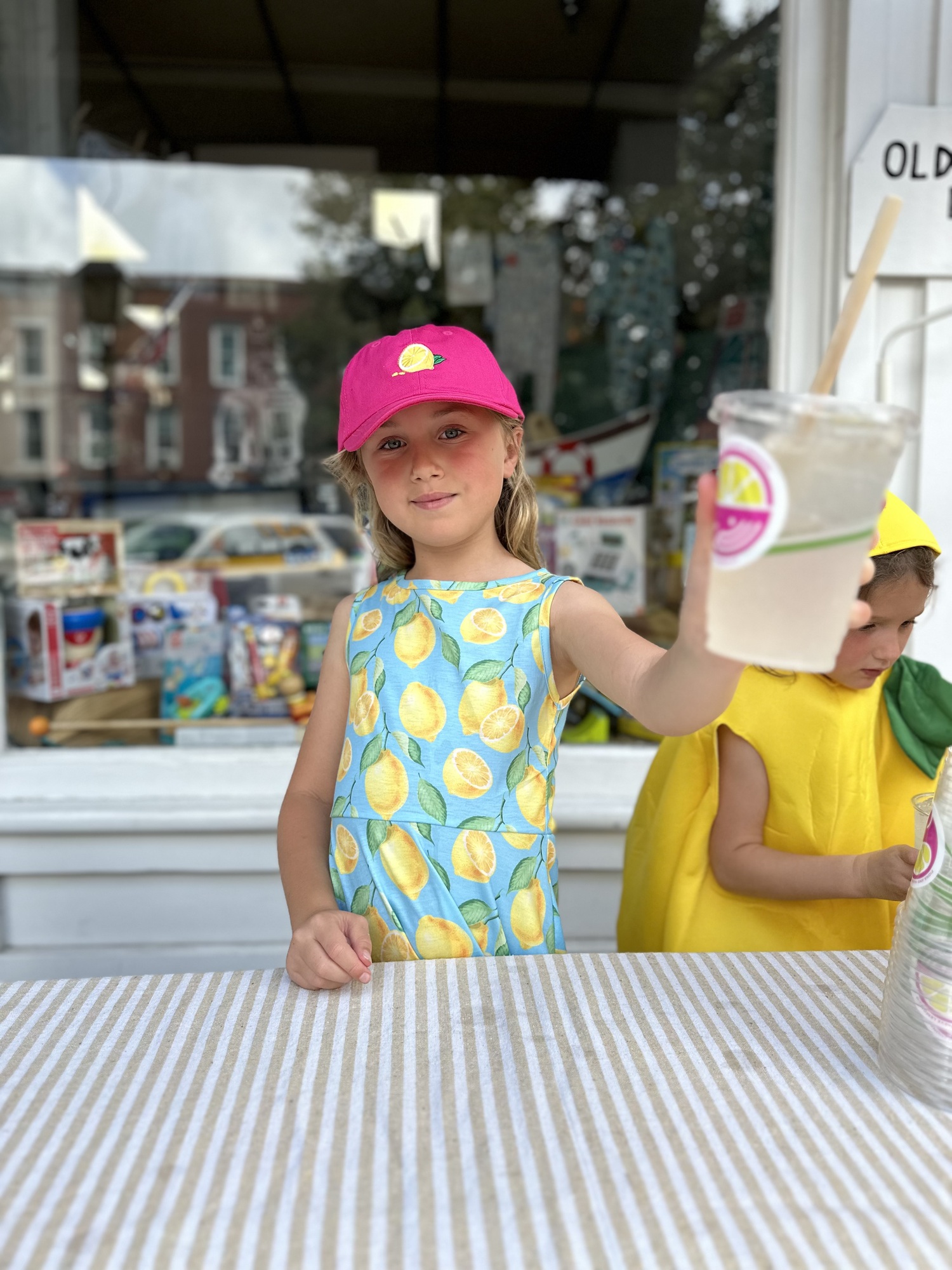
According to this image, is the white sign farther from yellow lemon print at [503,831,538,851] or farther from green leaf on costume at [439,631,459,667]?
yellow lemon print at [503,831,538,851]

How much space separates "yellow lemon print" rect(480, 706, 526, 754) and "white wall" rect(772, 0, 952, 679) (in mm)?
1101

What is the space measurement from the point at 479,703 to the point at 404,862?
22cm

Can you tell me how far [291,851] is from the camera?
4.16 feet

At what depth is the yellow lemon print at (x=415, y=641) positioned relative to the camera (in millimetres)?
1296

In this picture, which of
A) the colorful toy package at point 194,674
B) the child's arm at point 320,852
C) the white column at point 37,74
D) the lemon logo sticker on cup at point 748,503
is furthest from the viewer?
the white column at point 37,74

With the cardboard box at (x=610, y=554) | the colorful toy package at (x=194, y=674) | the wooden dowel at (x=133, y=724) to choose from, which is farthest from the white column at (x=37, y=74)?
the cardboard box at (x=610, y=554)

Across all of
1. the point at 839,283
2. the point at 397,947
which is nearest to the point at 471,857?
the point at 397,947

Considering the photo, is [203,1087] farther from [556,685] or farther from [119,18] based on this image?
[119,18]

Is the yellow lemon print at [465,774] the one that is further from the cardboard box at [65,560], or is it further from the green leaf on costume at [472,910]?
the cardboard box at [65,560]

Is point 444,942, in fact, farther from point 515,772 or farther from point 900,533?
point 900,533

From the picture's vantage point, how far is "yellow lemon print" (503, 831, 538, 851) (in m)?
1.26

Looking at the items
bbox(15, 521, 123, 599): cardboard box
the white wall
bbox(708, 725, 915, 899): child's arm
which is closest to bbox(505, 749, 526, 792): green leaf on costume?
bbox(708, 725, 915, 899): child's arm

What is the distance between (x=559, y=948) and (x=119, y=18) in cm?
388

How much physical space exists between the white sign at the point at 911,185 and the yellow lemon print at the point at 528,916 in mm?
1391
